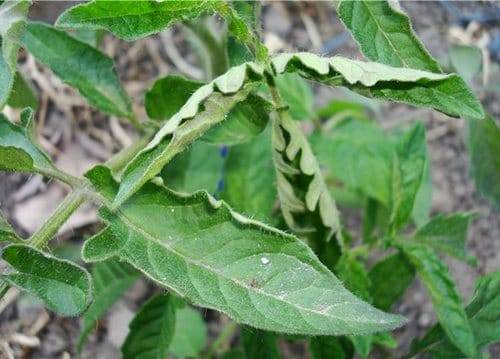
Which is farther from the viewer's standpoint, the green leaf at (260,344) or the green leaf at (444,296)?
the green leaf at (260,344)

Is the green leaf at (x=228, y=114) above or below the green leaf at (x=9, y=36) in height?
below

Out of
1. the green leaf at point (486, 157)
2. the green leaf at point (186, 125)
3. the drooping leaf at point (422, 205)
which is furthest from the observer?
the drooping leaf at point (422, 205)

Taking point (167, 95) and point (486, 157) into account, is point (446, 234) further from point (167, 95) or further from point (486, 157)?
point (167, 95)

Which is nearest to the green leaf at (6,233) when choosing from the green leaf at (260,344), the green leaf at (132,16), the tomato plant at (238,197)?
the tomato plant at (238,197)

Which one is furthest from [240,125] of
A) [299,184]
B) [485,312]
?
[485,312]

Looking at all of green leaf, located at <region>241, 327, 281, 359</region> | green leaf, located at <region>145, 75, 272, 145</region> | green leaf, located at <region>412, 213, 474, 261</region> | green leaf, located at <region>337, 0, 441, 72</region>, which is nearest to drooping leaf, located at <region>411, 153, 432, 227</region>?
green leaf, located at <region>412, 213, 474, 261</region>

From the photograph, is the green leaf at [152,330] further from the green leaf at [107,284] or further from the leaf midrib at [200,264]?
the leaf midrib at [200,264]

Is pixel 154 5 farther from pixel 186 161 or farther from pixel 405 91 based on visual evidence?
pixel 186 161
